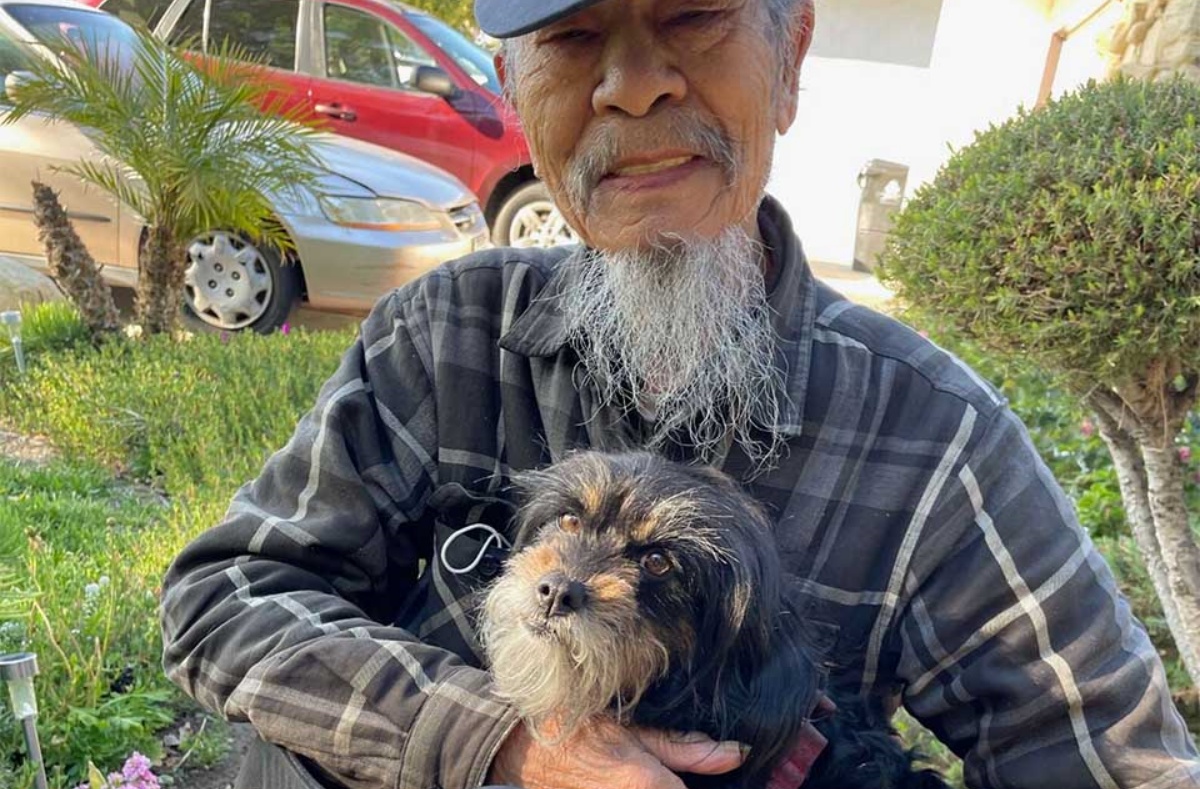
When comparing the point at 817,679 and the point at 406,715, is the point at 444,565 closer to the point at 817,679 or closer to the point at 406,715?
the point at 406,715

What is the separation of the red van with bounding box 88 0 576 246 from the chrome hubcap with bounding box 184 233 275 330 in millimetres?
1979

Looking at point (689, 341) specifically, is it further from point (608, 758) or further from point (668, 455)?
point (608, 758)

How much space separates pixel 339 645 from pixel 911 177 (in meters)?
11.1

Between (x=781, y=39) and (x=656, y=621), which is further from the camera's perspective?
(x=781, y=39)

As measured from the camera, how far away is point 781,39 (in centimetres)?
185

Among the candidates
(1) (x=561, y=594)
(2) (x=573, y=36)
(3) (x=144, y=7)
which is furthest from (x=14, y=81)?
(1) (x=561, y=594)

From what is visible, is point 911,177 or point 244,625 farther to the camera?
point 911,177

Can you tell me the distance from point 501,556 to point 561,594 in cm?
48

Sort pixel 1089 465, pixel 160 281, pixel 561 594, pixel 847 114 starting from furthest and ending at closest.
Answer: pixel 847 114 < pixel 160 281 < pixel 1089 465 < pixel 561 594

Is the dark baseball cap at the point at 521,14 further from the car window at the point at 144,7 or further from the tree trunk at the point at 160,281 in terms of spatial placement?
the car window at the point at 144,7

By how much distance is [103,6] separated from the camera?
27.0ft

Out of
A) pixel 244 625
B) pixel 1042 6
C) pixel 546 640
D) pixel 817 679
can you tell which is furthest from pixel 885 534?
pixel 1042 6

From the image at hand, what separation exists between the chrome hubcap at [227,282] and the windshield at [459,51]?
2792 millimetres

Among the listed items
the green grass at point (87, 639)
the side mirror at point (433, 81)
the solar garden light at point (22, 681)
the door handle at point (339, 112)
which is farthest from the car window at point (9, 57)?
the solar garden light at point (22, 681)
